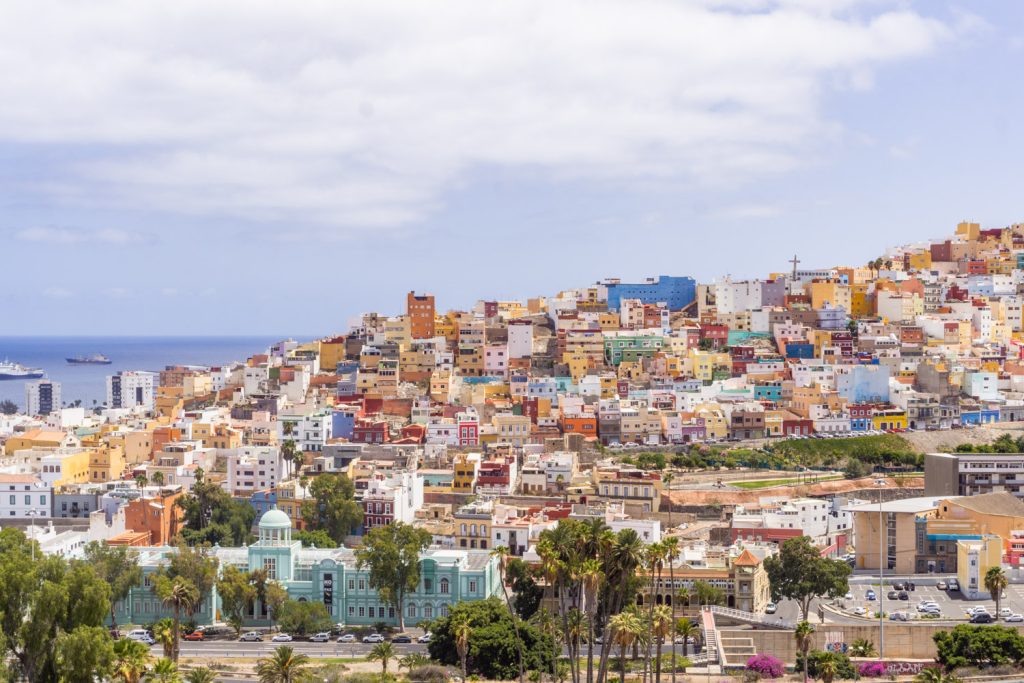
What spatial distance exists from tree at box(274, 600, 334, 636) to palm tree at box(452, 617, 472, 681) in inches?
243

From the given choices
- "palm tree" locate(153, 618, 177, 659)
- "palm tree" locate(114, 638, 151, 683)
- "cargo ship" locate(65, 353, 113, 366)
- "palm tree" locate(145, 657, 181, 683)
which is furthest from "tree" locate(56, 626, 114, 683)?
"cargo ship" locate(65, 353, 113, 366)

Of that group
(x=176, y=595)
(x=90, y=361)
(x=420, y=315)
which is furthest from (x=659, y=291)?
(x=90, y=361)

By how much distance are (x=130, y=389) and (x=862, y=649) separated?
248 ft

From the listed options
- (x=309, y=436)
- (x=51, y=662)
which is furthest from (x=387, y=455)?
(x=51, y=662)

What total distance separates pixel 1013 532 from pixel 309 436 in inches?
1015

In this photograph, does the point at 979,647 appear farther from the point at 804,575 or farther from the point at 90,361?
the point at 90,361

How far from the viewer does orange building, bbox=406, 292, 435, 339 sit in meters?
70.8

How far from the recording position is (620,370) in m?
65.9

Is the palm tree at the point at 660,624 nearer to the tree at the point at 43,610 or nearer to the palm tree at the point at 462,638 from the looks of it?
the palm tree at the point at 462,638

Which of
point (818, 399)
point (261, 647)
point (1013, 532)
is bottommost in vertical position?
point (261, 647)

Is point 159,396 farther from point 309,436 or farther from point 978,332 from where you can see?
point 978,332

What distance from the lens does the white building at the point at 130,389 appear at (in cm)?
9856

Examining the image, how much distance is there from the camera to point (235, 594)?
3594cm

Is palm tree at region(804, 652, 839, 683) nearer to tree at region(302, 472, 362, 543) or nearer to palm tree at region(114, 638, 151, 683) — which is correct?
palm tree at region(114, 638, 151, 683)
